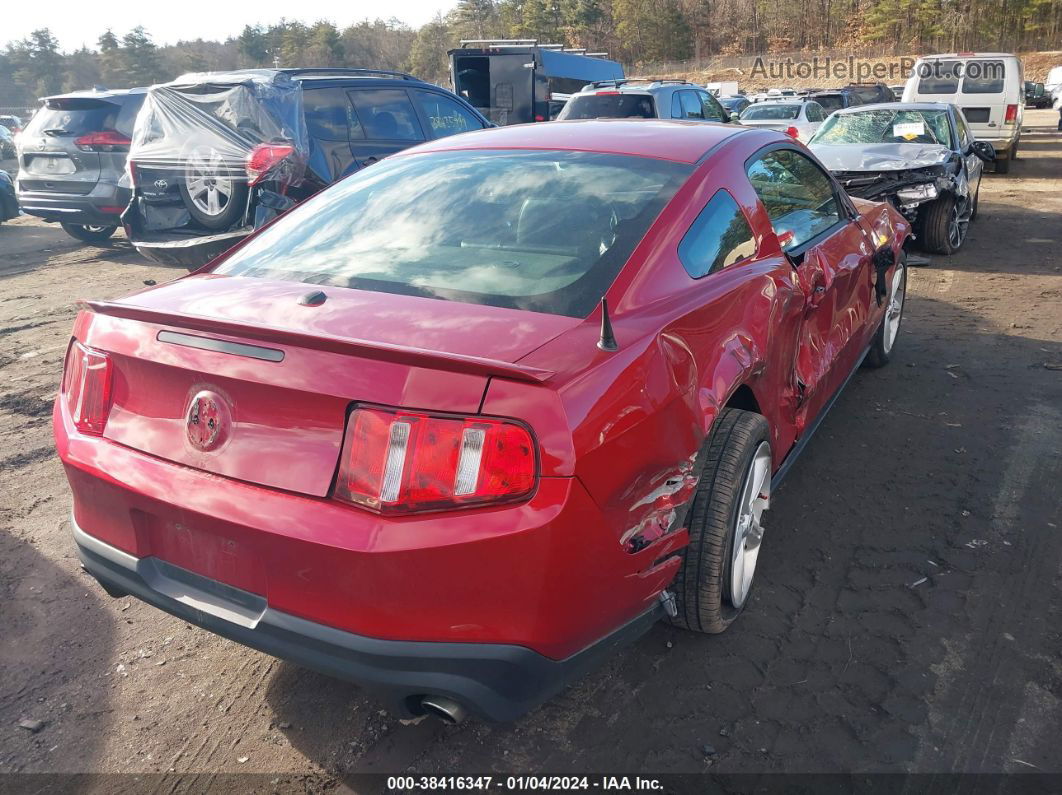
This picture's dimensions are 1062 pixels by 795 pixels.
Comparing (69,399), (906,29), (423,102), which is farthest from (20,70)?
(69,399)

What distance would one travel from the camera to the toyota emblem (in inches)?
80.5

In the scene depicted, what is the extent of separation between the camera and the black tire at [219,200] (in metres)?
6.77

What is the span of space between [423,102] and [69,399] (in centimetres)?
654

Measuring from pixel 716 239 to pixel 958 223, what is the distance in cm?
747

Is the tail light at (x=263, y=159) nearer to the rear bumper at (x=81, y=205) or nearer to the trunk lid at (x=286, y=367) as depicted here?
the rear bumper at (x=81, y=205)

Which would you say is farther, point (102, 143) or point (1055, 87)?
point (1055, 87)

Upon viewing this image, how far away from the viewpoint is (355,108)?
756 centimetres

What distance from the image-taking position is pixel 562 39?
79.1 m

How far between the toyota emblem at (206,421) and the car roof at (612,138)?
1582 mm

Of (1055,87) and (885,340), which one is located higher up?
(1055,87)

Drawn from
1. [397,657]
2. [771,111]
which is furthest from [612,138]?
[771,111]

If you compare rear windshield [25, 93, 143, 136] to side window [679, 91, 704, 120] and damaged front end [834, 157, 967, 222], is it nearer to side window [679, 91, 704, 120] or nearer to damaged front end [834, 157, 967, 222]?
damaged front end [834, 157, 967, 222]
